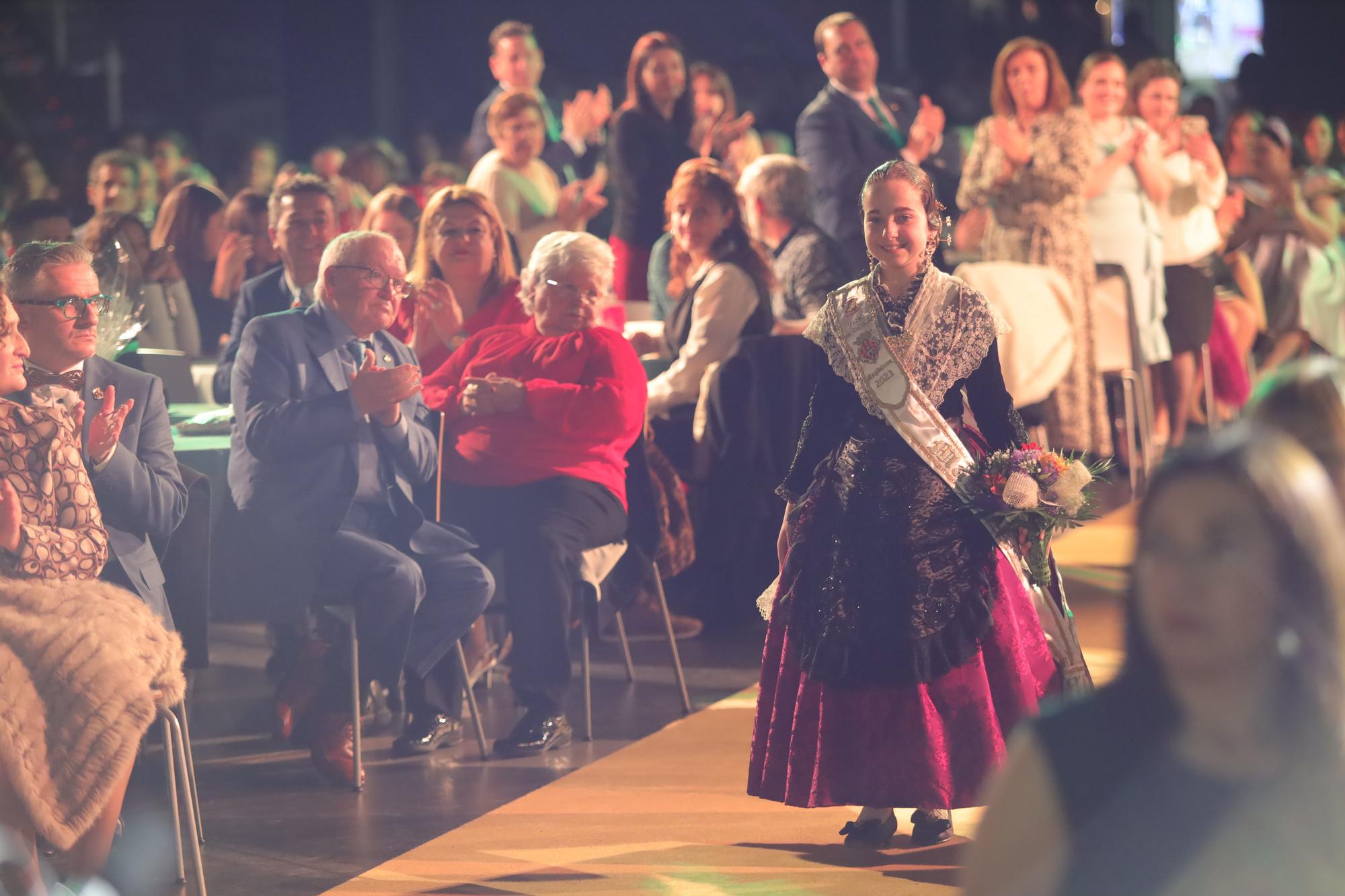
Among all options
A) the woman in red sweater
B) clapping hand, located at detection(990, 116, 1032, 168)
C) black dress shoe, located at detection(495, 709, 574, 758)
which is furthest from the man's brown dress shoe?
clapping hand, located at detection(990, 116, 1032, 168)

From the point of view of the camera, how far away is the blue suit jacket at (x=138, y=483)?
3732 mm

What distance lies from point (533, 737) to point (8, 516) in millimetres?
1730

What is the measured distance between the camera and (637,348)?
636cm

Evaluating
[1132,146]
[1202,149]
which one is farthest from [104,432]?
[1202,149]

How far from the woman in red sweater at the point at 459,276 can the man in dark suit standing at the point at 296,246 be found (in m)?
0.29

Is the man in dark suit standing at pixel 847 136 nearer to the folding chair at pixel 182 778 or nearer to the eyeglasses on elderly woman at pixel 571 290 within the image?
the eyeglasses on elderly woman at pixel 571 290

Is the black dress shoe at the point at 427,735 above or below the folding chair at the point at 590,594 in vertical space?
below

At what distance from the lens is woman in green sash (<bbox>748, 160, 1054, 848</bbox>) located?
142 inches

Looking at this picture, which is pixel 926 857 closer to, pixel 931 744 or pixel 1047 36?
pixel 931 744

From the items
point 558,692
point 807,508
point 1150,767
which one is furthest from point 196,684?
point 1150,767

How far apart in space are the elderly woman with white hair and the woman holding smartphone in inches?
161

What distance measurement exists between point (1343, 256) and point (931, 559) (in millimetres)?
7064

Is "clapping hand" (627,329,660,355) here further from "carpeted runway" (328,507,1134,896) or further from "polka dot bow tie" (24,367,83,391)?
"polka dot bow tie" (24,367,83,391)

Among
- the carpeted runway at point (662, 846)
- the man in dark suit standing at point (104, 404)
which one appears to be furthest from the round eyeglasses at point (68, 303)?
the carpeted runway at point (662, 846)
